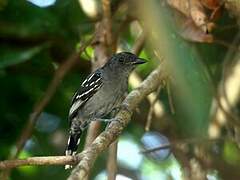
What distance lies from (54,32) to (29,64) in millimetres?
376

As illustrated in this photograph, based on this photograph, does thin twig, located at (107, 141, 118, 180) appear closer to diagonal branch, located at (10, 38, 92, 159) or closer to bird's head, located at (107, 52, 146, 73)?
diagonal branch, located at (10, 38, 92, 159)

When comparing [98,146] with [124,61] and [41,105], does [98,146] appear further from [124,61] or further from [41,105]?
[124,61]

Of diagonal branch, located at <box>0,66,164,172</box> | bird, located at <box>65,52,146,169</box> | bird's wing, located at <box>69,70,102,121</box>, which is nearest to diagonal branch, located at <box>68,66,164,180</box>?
diagonal branch, located at <box>0,66,164,172</box>

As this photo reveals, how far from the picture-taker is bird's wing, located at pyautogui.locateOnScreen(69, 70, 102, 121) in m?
5.64

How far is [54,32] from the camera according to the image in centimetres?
575

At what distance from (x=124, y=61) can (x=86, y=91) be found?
43 centimetres

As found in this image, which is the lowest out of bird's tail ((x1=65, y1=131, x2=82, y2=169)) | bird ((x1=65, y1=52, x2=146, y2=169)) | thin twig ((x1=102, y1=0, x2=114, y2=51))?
bird's tail ((x1=65, y1=131, x2=82, y2=169))

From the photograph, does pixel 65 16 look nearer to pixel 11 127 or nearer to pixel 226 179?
pixel 11 127

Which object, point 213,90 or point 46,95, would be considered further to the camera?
point 46,95

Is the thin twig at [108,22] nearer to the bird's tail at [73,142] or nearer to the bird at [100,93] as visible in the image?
the bird at [100,93]

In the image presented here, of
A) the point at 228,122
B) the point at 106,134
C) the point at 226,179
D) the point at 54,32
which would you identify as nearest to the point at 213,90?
the point at 228,122

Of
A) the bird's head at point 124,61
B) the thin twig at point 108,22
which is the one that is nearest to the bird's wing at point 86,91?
the bird's head at point 124,61

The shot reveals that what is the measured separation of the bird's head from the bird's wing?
0.48ft

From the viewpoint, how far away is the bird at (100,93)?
18.6 ft
